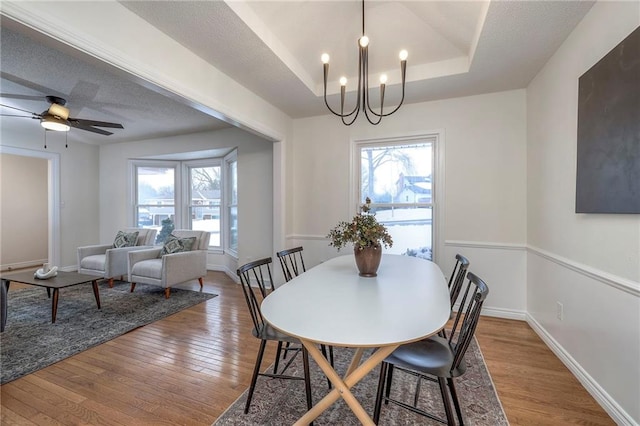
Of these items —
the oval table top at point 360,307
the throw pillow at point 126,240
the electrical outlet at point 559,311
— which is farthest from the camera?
the throw pillow at point 126,240

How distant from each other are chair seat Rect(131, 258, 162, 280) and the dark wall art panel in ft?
14.8

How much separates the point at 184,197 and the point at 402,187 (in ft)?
14.6

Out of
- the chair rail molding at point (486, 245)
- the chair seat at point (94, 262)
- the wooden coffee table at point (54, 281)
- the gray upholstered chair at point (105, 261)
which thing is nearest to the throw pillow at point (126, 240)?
the gray upholstered chair at point (105, 261)

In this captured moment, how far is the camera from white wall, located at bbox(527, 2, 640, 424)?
150cm

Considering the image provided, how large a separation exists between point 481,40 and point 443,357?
7.65 ft

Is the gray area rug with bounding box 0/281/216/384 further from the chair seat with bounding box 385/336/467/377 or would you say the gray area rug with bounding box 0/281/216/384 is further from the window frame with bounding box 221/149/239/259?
the chair seat with bounding box 385/336/467/377

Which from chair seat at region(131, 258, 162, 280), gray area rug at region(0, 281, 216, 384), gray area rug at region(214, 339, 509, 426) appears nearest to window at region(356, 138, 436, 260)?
gray area rug at region(214, 339, 509, 426)

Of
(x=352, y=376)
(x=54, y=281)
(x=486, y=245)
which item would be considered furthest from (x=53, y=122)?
(x=486, y=245)

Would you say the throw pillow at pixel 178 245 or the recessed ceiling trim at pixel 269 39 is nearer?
the recessed ceiling trim at pixel 269 39

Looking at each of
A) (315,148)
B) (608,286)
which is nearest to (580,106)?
(608,286)

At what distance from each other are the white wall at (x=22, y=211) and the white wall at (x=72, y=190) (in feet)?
4.28

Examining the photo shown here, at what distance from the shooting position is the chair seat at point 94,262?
4203 millimetres

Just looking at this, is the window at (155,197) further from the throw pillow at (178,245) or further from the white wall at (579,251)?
the white wall at (579,251)

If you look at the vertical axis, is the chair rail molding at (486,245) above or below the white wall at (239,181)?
below
